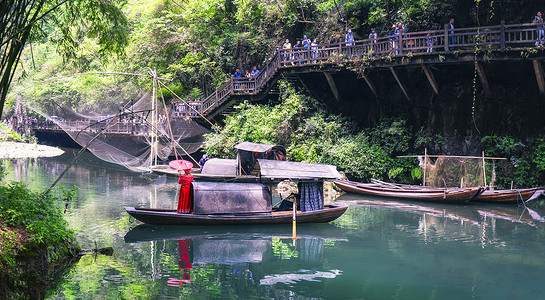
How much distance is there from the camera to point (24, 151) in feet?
111

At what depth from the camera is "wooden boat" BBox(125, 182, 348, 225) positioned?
12.1 m

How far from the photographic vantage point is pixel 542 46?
46.6ft

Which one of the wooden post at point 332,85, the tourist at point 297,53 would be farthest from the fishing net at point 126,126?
the wooden post at point 332,85

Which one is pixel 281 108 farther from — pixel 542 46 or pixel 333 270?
pixel 333 270

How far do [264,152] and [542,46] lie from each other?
31.0 ft

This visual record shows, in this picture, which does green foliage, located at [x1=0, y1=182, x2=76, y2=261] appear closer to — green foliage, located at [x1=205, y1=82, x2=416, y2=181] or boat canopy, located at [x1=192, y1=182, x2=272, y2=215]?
boat canopy, located at [x1=192, y1=182, x2=272, y2=215]

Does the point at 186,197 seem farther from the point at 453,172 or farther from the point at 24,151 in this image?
the point at 24,151

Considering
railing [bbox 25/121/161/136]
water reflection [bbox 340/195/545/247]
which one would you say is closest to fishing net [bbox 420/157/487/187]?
water reflection [bbox 340/195/545/247]

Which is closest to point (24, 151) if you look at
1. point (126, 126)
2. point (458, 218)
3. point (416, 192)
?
point (126, 126)

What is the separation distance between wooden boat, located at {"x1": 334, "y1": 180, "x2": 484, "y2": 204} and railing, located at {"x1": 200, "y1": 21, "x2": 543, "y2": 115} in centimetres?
457

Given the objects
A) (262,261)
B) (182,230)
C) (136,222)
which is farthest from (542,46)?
(136,222)

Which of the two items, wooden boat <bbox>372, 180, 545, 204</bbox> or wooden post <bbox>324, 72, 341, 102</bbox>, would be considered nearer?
wooden boat <bbox>372, 180, 545, 204</bbox>

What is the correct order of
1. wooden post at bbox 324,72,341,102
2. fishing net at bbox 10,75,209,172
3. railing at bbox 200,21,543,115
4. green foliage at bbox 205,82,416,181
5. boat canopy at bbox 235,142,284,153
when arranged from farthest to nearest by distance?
fishing net at bbox 10,75,209,172, wooden post at bbox 324,72,341,102, green foliage at bbox 205,82,416,181, boat canopy at bbox 235,142,284,153, railing at bbox 200,21,543,115

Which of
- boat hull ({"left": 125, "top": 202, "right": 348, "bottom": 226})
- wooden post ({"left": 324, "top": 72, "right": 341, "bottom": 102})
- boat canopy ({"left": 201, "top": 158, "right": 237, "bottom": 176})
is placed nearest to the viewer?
boat hull ({"left": 125, "top": 202, "right": 348, "bottom": 226})
